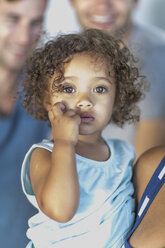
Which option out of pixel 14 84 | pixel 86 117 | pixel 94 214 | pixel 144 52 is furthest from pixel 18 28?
pixel 94 214

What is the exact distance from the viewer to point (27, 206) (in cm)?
134

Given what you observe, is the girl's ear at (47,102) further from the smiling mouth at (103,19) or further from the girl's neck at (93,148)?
the smiling mouth at (103,19)

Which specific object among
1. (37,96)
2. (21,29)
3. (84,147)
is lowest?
(84,147)

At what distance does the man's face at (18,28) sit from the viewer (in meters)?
1.71

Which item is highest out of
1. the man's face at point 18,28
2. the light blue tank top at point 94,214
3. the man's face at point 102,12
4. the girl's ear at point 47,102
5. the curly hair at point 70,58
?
the man's face at point 102,12

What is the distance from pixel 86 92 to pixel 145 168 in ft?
0.79

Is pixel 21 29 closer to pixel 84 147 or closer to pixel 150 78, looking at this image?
pixel 150 78

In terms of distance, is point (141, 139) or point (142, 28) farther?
point (142, 28)

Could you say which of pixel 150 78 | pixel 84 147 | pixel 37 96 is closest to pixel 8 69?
pixel 150 78

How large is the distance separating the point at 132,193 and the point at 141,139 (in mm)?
804

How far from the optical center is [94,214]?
0.87 meters

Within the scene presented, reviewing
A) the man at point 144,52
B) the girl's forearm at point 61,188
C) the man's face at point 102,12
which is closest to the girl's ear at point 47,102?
the girl's forearm at point 61,188

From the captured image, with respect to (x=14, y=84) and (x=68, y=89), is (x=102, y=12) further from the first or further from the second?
(x=68, y=89)

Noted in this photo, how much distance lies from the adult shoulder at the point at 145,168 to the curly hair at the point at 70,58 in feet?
0.55
